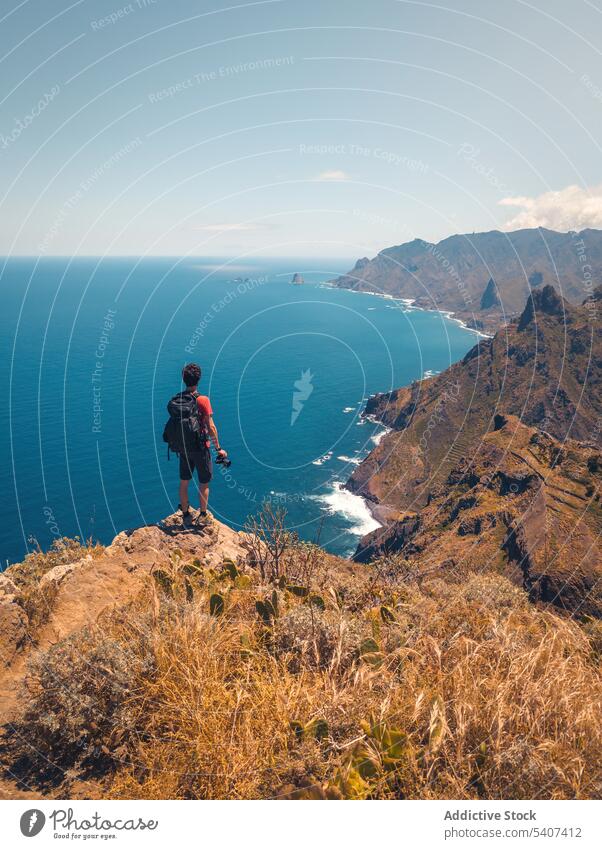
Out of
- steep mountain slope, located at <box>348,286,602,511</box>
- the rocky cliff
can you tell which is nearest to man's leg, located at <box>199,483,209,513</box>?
the rocky cliff

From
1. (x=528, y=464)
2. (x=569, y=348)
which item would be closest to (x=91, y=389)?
(x=528, y=464)

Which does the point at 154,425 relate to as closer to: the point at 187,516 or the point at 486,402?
the point at 486,402

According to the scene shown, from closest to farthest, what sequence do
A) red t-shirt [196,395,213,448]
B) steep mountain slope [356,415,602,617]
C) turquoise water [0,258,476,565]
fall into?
red t-shirt [196,395,213,448]
steep mountain slope [356,415,602,617]
turquoise water [0,258,476,565]

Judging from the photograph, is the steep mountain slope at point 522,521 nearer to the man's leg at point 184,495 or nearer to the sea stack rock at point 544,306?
the man's leg at point 184,495

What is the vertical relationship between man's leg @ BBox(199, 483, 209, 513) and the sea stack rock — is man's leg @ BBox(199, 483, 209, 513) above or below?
below

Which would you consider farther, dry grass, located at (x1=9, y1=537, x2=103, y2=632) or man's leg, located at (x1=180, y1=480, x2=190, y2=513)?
man's leg, located at (x1=180, y1=480, x2=190, y2=513)

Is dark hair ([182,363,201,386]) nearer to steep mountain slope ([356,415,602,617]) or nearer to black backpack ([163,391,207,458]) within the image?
black backpack ([163,391,207,458])

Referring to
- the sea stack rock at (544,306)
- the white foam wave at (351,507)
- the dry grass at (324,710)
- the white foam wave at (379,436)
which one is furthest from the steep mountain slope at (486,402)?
the dry grass at (324,710)
